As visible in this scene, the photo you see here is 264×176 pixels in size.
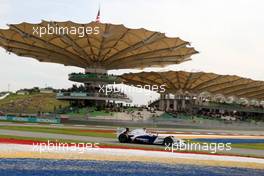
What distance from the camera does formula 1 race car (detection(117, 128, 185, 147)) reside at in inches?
1267

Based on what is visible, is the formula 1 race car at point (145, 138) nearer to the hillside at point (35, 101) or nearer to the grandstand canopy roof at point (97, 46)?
the grandstand canopy roof at point (97, 46)

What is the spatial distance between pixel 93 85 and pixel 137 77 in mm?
15562

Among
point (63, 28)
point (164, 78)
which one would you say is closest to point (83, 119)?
point (63, 28)

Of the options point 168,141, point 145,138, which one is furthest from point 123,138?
point 168,141

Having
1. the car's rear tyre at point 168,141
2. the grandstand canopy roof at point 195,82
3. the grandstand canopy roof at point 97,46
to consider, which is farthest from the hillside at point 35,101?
the car's rear tyre at point 168,141

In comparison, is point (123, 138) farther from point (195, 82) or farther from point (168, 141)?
point (195, 82)

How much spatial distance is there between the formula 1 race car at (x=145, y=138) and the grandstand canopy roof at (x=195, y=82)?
68415mm

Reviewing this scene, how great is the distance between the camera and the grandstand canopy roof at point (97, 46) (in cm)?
7800

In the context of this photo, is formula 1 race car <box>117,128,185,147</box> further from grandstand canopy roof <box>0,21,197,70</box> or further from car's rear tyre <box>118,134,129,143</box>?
grandstand canopy roof <box>0,21,197,70</box>

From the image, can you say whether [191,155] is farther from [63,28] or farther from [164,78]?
[164,78]

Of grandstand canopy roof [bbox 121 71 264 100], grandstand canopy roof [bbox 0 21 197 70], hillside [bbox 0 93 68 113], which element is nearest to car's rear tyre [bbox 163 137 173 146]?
grandstand canopy roof [bbox 0 21 197 70]

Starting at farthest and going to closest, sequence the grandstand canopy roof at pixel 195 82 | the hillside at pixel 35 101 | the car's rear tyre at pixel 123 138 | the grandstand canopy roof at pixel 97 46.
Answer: the hillside at pixel 35 101, the grandstand canopy roof at pixel 195 82, the grandstand canopy roof at pixel 97 46, the car's rear tyre at pixel 123 138

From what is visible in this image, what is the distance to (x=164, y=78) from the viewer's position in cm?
10731

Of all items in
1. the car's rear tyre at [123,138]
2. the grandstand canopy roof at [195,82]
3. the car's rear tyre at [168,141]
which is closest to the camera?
the car's rear tyre at [168,141]
